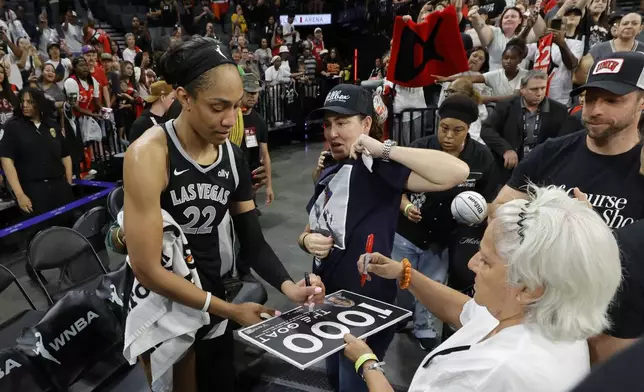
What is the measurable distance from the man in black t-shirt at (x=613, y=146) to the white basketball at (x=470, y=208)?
66cm

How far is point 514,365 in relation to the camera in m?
1.17

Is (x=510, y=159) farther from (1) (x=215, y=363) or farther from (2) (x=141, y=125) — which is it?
(2) (x=141, y=125)

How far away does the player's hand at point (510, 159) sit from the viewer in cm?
410

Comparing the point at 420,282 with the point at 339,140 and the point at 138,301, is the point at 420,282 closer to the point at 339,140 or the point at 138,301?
the point at 339,140

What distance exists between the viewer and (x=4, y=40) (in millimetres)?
8234

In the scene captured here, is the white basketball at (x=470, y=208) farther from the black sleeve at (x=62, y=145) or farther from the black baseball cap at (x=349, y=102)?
the black sleeve at (x=62, y=145)

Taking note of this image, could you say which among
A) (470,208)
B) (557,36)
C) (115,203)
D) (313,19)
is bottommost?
(115,203)

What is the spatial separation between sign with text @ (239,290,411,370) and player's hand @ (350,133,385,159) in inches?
22.5

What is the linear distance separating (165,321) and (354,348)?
701 mm

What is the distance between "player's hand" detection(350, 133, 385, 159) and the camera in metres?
1.94

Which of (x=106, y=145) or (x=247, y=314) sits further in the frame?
(x=106, y=145)

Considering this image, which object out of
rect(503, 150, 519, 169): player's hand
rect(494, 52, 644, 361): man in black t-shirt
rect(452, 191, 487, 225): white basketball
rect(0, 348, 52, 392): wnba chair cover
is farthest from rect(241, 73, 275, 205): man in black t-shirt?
rect(494, 52, 644, 361): man in black t-shirt

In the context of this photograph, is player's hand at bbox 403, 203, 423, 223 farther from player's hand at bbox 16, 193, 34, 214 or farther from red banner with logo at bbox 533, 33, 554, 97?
player's hand at bbox 16, 193, 34, 214

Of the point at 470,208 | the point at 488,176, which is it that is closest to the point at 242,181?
the point at 470,208
